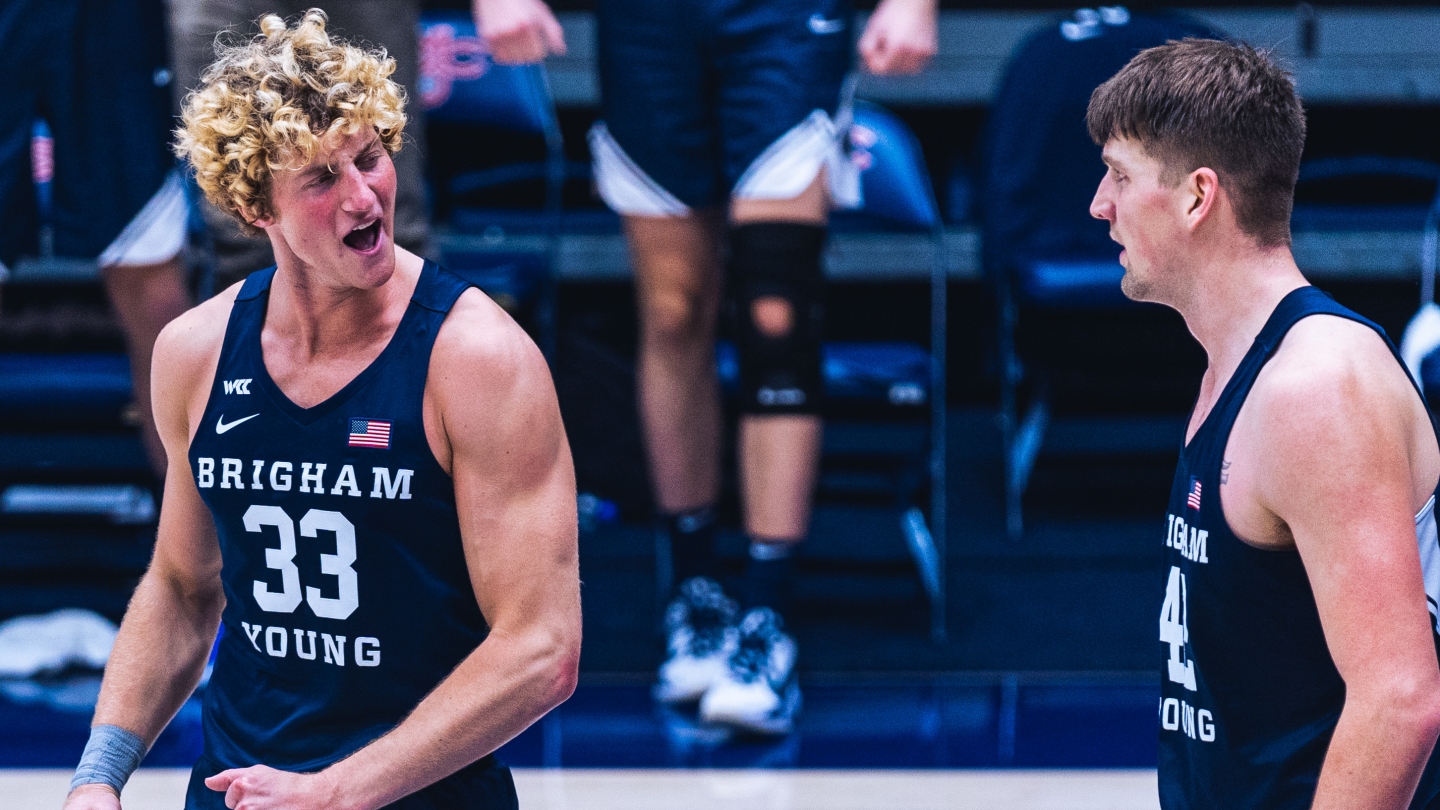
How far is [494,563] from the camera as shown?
164cm

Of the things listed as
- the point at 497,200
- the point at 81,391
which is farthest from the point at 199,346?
the point at 497,200

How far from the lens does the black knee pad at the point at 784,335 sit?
117 inches

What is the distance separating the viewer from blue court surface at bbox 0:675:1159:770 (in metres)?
2.80

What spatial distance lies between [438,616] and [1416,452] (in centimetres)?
97

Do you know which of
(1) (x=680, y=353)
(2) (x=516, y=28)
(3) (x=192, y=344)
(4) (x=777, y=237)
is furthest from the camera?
(1) (x=680, y=353)

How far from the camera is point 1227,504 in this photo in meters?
1.49

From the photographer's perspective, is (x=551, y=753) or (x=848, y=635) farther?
(x=848, y=635)

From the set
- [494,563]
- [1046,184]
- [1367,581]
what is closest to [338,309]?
[494,563]

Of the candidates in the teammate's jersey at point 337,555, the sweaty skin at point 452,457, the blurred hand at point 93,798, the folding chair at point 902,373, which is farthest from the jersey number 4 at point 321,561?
the folding chair at point 902,373

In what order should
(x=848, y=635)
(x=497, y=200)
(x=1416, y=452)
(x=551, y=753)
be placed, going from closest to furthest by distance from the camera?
(x=1416, y=452) → (x=551, y=753) → (x=848, y=635) → (x=497, y=200)

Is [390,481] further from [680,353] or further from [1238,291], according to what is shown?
[680,353]

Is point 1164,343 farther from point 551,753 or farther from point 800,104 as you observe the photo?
point 551,753

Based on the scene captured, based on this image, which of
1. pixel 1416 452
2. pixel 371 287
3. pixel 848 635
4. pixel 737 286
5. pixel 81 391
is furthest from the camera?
pixel 81 391

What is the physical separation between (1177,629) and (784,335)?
1.42 metres
